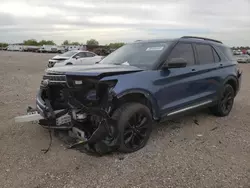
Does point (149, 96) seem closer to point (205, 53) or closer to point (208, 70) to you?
point (208, 70)

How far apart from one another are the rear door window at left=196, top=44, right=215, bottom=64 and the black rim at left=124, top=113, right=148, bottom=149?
2122 millimetres

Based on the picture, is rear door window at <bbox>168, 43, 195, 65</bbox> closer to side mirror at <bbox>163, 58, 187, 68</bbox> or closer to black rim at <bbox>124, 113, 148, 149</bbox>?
side mirror at <bbox>163, 58, 187, 68</bbox>

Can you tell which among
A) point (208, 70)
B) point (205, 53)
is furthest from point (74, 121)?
point (205, 53)

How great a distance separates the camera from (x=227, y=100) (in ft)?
21.6

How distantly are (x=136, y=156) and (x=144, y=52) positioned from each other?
1986mm

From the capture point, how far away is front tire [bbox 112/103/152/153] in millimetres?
4117

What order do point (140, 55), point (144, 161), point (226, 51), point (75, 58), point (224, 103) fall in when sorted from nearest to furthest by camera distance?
point (144, 161) → point (140, 55) → point (224, 103) → point (226, 51) → point (75, 58)

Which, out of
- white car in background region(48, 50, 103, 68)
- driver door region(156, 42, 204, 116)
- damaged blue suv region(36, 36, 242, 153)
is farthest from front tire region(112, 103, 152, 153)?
white car in background region(48, 50, 103, 68)

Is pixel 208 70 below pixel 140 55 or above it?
below

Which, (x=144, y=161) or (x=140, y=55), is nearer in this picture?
(x=144, y=161)

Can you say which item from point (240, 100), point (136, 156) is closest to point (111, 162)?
point (136, 156)

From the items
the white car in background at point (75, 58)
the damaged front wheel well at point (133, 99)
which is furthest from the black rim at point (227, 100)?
the white car in background at point (75, 58)

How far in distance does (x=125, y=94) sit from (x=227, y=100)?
3460 millimetres

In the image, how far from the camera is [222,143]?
4.87m
